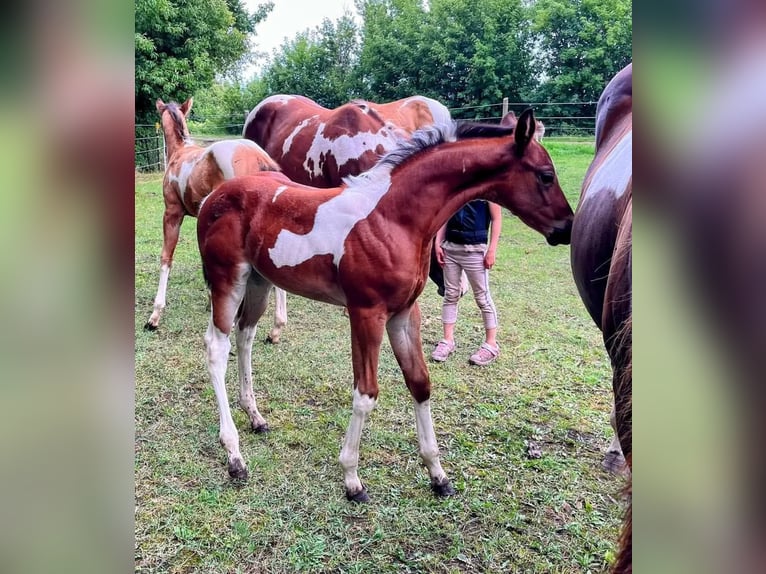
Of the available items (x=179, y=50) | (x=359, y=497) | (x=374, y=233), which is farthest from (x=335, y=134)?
(x=179, y=50)

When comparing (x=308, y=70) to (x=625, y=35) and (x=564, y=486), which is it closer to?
(x=625, y=35)

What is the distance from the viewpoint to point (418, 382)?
80.3 inches

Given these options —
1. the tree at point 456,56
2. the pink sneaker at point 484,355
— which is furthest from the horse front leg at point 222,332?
the tree at point 456,56

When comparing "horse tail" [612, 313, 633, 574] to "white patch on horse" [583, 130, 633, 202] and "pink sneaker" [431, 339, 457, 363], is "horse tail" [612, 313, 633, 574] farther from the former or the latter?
"pink sneaker" [431, 339, 457, 363]

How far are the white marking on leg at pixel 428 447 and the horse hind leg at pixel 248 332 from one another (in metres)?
0.83

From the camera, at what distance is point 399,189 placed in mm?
1899

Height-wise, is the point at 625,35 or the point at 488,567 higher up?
the point at 625,35

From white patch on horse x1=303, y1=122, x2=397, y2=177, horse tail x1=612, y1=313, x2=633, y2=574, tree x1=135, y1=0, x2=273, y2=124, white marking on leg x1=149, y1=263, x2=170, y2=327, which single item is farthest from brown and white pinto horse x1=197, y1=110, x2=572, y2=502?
tree x1=135, y1=0, x2=273, y2=124

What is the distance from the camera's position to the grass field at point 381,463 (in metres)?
1.72

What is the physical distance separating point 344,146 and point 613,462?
255cm

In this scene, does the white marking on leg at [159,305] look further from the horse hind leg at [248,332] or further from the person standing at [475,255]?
the person standing at [475,255]

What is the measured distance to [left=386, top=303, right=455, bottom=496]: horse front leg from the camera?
6.63 ft
